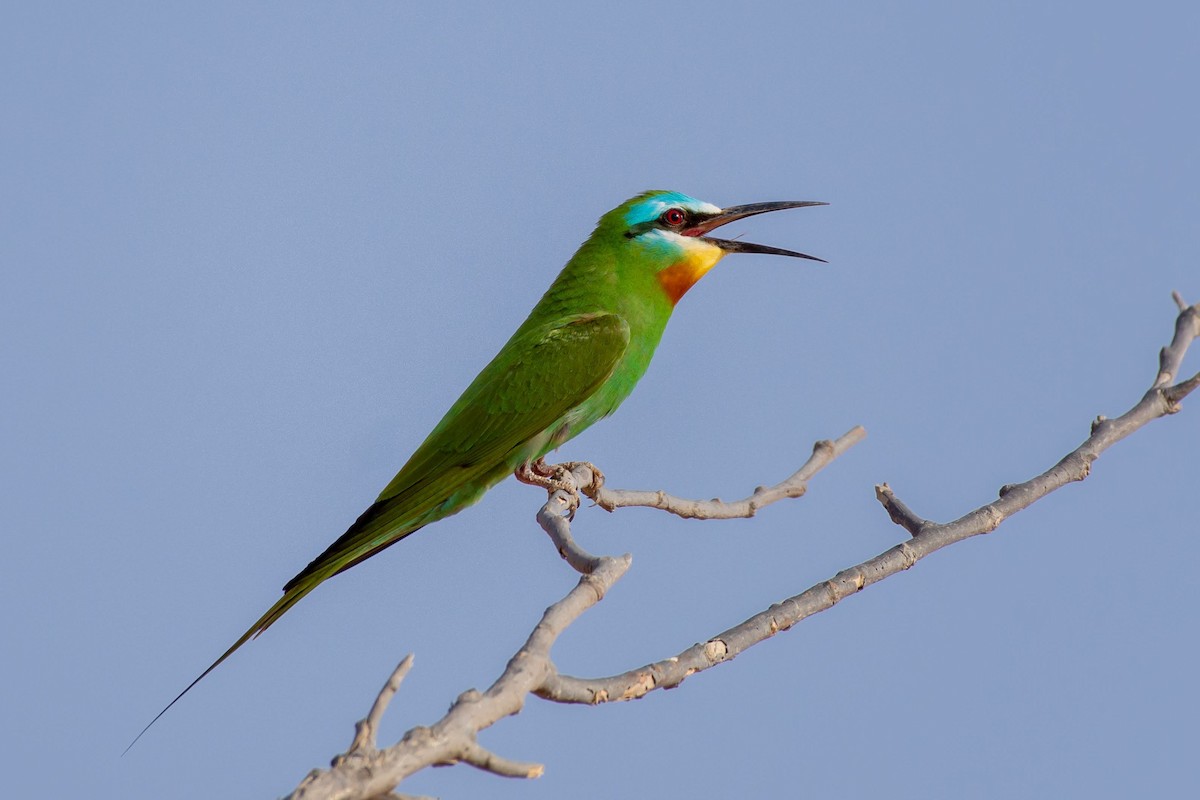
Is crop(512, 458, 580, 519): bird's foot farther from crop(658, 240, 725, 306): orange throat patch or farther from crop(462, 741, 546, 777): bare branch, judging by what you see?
crop(462, 741, 546, 777): bare branch

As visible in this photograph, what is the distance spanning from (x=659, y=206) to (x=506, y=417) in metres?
0.93

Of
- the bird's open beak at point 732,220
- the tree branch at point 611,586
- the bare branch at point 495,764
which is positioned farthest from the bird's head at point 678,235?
the bare branch at point 495,764

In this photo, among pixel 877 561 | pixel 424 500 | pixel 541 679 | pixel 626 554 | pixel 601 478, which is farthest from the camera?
pixel 601 478

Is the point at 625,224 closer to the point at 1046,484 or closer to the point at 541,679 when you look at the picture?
the point at 1046,484

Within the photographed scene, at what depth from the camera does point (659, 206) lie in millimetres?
4105

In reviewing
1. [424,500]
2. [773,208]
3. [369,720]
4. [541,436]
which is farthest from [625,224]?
[369,720]

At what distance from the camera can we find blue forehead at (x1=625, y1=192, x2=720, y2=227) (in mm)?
4098

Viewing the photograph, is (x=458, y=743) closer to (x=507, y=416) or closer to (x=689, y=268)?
(x=507, y=416)

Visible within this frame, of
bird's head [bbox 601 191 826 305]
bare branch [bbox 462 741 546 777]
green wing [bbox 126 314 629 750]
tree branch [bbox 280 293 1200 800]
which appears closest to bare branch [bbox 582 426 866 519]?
tree branch [bbox 280 293 1200 800]

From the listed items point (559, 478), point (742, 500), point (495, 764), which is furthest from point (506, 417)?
point (495, 764)

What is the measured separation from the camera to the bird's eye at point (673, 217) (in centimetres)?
410

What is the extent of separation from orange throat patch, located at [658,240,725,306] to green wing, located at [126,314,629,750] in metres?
0.27

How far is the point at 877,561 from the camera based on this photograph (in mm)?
2777

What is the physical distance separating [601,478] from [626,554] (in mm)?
1304
